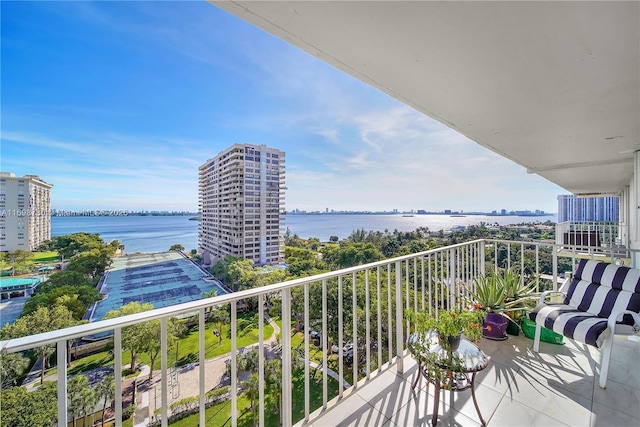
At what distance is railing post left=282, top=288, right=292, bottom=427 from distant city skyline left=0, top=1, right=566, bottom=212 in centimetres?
149

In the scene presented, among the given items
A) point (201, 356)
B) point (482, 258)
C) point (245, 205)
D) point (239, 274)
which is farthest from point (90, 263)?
point (482, 258)

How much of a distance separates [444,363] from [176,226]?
4134 centimetres

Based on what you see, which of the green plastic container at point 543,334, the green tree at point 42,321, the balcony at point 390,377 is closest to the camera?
the balcony at point 390,377

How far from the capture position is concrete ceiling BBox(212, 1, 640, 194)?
103 cm

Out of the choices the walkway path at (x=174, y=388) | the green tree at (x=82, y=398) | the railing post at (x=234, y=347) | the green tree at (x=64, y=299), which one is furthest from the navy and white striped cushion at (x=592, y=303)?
the green tree at (x=64, y=299)

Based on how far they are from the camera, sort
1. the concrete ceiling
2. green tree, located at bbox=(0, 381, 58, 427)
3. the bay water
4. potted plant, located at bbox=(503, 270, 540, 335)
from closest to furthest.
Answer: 1. the concrete ceiling
2. green tree, located at bbox=(0, 381, 58, 427)
3. potted plant, located at bbox=(503, 270, 540, 335)
4. the bay water

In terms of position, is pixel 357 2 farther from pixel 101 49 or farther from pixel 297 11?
pixel 101 49

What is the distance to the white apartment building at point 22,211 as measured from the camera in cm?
1125

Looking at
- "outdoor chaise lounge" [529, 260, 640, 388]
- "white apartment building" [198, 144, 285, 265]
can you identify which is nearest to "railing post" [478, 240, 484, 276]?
"outdoor chaise lounge" [529, 260, 640, 388]

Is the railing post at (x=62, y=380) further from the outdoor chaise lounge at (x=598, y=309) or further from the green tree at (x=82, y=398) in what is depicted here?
the green tree at (x=82, y=398)

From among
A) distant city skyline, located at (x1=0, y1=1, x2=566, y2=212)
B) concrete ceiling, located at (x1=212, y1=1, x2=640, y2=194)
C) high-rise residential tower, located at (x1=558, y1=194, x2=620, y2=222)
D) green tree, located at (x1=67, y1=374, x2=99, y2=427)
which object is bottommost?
green tree, located at (x1=67, y1=374, x2=99, y2=427)

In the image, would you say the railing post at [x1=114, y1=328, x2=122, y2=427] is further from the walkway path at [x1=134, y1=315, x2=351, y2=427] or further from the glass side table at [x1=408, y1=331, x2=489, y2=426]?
the walkway path at [x1=134, y1=315, x2=351, y2=427]

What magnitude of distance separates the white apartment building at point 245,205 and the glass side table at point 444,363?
89.7ft

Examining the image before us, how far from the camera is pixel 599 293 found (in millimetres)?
2541
